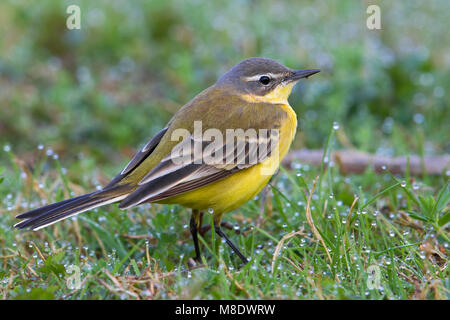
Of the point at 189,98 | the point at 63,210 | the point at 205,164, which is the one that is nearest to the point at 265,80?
the point at 205,164

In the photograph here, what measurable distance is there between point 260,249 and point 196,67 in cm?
462

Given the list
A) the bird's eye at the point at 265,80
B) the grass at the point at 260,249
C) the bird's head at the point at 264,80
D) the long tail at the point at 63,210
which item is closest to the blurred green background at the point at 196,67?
the grass at the point at 260,249

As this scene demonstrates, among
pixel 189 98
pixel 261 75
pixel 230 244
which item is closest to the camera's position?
pixel 230 244

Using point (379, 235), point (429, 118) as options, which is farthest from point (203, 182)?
point (429, 118)

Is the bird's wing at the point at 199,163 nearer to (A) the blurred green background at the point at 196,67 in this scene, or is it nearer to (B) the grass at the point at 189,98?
(B) the grass at the point at 189,98

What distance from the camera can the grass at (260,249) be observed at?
401 cm

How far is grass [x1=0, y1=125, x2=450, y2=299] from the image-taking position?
4008 mm

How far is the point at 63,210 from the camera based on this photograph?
14.8ft

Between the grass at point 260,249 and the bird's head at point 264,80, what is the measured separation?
2.85 ft

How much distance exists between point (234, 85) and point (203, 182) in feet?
4.34

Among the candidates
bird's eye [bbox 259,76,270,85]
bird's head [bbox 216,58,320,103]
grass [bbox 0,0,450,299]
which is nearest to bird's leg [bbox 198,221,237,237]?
grass [bbox 0,0,450,299]

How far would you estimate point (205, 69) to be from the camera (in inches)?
355

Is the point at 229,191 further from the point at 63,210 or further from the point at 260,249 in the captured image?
the point at 63,210

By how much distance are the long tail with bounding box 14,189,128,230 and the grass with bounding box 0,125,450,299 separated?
0.22 metres
